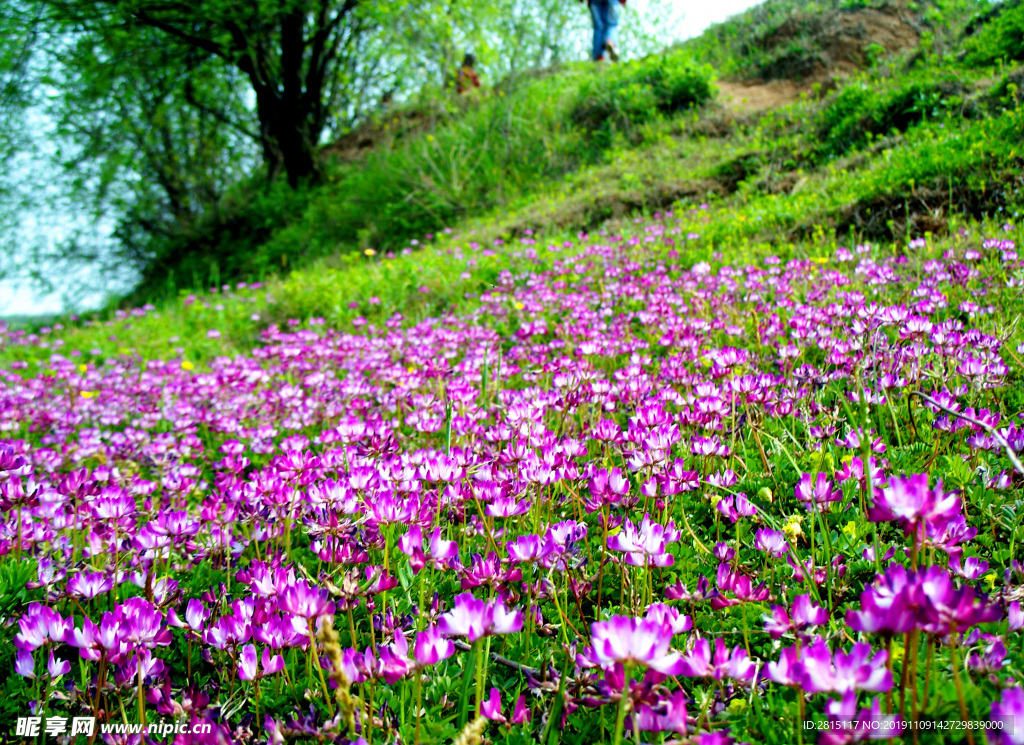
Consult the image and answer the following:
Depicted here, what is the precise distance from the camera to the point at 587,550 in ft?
5.96

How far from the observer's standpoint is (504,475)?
1.97m

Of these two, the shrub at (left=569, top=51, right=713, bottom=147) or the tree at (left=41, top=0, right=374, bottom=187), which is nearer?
the shrub at (left=569, top=51, right=713, bottom=147)

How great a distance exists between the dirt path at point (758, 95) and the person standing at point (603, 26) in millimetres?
4393

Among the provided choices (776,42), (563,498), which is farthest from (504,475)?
(776,42)

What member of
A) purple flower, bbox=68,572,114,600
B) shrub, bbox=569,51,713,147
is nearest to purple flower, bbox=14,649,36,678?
purple flower, bbox=68,572,114,600

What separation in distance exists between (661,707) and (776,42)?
1645 cm

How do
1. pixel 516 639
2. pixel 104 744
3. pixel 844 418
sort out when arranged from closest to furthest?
pixel 104 744 < pixel 516 639 < pixel 844 418

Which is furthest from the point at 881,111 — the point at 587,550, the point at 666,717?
the point at 666,717

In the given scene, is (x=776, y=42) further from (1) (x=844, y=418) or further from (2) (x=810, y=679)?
(2) (x=810, y=679)

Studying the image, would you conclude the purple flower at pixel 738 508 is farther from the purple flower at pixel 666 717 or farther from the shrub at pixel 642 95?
the shrub at pixel 642 95

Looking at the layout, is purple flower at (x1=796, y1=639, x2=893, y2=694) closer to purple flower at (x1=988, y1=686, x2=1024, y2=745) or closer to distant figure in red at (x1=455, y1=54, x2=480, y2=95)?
purple flower at (x1=988, y1=686, x2=1024, y2=745)

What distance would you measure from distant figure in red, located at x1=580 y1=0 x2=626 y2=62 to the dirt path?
4.39 m

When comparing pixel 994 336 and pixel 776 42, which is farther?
pixel 776 42

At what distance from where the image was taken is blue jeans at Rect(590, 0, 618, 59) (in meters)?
15.8
